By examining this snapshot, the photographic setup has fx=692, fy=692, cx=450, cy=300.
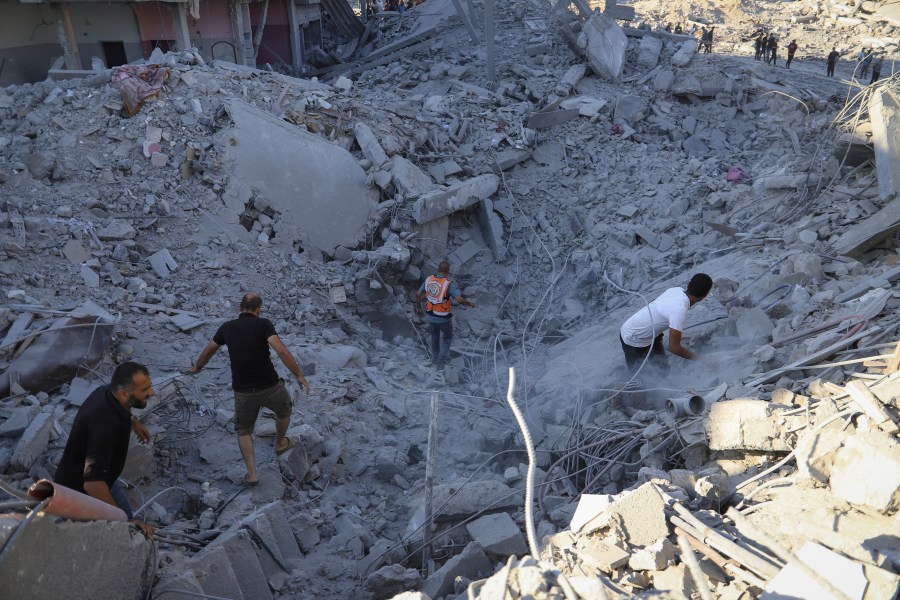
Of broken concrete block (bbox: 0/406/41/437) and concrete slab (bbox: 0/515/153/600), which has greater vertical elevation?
concrete slab (bbox: 0/515/153/600)

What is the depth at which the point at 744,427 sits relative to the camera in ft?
14.6

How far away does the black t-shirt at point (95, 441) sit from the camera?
379cm

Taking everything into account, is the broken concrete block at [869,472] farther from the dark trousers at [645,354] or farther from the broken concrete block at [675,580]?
the dark trousers at [645,354]

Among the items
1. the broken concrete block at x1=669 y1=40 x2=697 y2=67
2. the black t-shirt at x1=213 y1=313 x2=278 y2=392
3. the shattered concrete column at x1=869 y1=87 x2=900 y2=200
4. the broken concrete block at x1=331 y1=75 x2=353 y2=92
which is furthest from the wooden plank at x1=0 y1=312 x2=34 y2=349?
the broken concrete block at x1=669 y1=40 x2=697 y2=67

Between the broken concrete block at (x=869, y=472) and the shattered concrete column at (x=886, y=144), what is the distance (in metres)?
4.84

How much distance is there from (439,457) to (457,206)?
4804mm

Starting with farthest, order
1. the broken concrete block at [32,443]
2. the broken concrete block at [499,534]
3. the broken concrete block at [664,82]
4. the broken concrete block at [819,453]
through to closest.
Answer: the broken concrete block at [664,82] → the broken concrete block at [32,443] → the broken concrete block at [499,534] → the broken concrete block at [819,453]

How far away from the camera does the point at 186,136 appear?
9.28m

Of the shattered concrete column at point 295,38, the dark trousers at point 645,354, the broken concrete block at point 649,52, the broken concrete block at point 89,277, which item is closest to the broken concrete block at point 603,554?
the dark trousers at point 645,354

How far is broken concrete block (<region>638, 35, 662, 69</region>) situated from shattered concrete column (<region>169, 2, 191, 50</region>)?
10.4m

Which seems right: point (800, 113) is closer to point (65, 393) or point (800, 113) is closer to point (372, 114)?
point (372, 114)

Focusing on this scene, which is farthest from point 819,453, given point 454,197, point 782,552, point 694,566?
point 454,197

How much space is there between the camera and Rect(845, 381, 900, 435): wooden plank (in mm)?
3740

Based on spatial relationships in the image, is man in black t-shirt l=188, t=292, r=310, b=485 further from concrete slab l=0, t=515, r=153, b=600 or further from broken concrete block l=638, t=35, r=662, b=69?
broken concrete block l=638, t=35, r=662, b=69
